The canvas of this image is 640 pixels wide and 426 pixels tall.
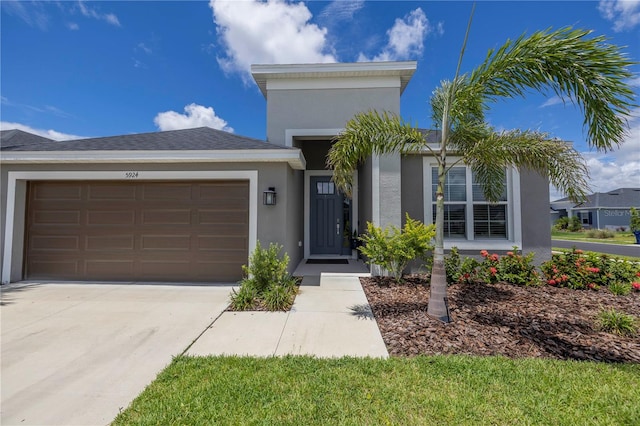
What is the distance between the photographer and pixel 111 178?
636 centimetres

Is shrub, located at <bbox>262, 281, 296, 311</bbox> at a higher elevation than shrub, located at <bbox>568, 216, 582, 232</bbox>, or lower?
lower

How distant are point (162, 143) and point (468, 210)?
26.6 ft

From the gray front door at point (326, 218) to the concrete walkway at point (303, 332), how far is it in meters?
4.74

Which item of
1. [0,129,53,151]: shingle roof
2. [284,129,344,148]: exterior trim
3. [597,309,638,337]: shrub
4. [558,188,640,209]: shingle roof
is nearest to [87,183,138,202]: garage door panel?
[0,129,53,151]: shingle roof

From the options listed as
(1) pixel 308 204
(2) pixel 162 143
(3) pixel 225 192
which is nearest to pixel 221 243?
(3) pixel 225 192

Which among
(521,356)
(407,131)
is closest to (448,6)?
(407,131)

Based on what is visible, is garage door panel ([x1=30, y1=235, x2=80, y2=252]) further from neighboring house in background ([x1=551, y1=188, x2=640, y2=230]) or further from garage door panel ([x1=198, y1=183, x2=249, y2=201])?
neighboring house in background ([x1=551, y1=188, x2=640, y2=230])

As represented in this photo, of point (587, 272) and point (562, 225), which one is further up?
point (562, 225)

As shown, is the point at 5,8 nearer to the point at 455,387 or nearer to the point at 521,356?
the point at 455,387

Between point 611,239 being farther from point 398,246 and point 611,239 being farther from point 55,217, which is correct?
point 55,217

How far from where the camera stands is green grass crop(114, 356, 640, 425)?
2.15 m

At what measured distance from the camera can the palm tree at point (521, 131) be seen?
332cm

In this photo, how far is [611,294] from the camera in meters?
5.50

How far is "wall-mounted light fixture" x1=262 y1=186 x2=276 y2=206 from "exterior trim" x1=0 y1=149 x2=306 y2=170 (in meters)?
0.71
